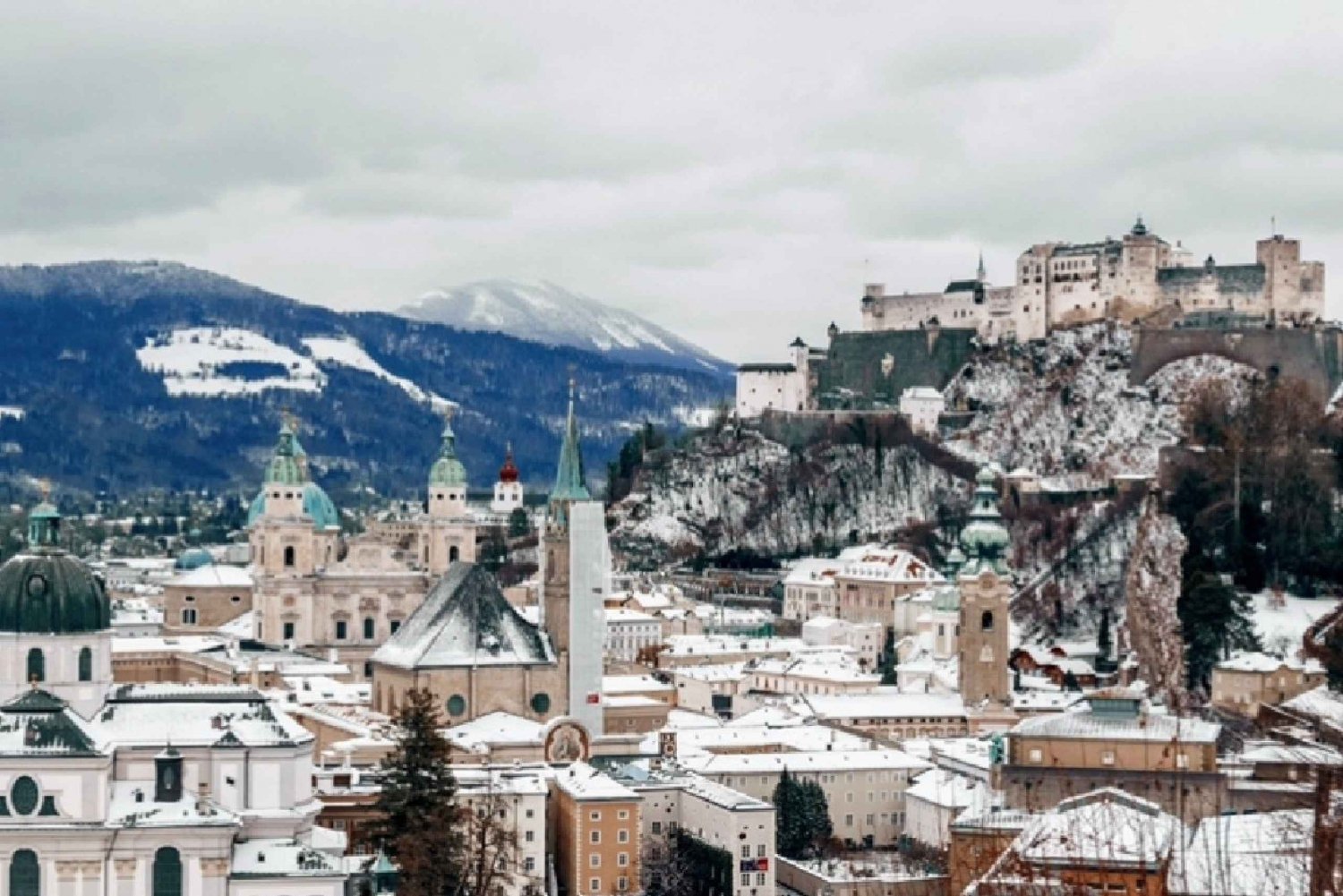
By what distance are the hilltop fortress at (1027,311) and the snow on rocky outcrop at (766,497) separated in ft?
14.2

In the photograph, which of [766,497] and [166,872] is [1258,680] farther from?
[766,497]

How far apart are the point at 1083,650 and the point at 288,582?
34.1 m

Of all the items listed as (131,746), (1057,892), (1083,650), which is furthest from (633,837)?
(1083,650)

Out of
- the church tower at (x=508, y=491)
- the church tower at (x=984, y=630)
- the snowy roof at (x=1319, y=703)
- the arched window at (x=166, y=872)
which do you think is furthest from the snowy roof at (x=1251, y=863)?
the church tower at (x=508, y=491)

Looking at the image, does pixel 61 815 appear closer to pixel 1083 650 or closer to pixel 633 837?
pixel 633 837

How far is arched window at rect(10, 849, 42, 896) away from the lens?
4988 cm

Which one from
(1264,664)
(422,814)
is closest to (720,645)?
(1264,664)

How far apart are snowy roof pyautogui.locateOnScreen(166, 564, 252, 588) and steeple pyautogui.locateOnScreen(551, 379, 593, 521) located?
31467 millimetres

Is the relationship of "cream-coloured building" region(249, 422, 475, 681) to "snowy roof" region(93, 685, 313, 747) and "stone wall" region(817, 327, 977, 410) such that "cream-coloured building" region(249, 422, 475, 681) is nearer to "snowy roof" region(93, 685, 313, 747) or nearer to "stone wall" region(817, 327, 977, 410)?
"snowy roof" region(93, 685, 313, 747)

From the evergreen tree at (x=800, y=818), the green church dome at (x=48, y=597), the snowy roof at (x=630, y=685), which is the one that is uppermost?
the green church dome at (x=48, y=597)

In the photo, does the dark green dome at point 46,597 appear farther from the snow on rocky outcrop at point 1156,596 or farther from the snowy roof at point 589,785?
the snow on rocky outcrop at point 1156,596

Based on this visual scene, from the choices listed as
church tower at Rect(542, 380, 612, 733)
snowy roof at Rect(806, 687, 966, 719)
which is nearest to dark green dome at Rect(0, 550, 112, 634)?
church tower at Rect(542, 380, 612, 733)

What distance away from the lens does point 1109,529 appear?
110m

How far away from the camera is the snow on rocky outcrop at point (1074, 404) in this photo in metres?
124
